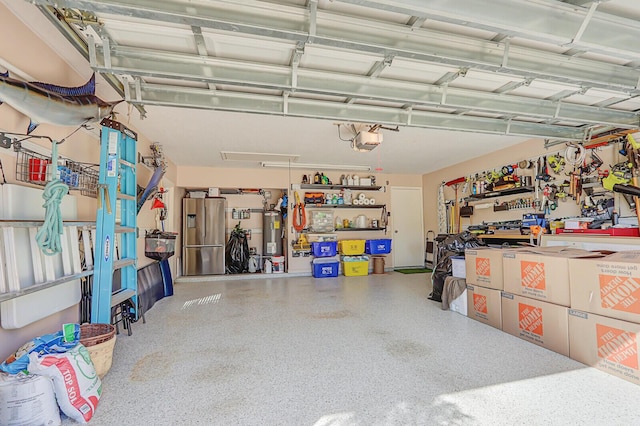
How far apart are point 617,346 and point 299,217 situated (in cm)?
560

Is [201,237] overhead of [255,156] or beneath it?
beneath

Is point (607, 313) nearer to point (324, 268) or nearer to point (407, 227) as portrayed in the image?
point (324, 268)

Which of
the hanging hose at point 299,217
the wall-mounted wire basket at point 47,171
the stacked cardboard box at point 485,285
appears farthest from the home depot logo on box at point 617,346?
the hanging hose at point 299,217

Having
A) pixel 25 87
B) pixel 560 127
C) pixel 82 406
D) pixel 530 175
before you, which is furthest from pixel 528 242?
pixel 25 87

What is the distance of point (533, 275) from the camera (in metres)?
2.94

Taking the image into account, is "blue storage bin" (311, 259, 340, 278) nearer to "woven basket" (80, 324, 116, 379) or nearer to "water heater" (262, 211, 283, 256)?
"water heater" (262, 211, 283, 256)

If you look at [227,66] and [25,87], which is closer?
[25,87]

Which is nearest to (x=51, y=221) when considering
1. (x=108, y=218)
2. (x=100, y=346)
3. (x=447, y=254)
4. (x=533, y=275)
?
(x=108, y=218)

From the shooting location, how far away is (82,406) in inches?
68.8

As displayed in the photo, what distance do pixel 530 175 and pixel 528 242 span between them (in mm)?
1147

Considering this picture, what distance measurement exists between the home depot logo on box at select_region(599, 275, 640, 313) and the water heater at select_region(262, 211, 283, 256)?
20.1ft

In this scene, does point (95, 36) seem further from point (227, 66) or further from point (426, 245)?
point (426, 245)

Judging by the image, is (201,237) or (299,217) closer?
(201,237)

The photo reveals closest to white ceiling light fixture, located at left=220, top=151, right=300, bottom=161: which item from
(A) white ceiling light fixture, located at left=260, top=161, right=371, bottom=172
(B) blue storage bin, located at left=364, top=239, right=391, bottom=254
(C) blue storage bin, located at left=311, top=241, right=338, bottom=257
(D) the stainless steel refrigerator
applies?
(A) white ceiling light fixture, located at left=260, top=161, right=371, bottom=172
